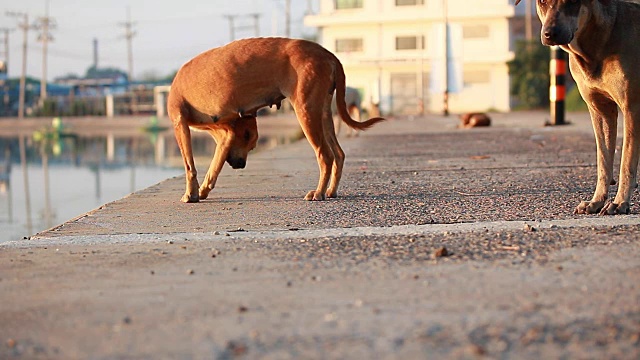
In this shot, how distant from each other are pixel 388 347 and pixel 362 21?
6022 cm

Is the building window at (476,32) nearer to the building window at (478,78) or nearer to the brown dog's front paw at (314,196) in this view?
the building window at (478,78)

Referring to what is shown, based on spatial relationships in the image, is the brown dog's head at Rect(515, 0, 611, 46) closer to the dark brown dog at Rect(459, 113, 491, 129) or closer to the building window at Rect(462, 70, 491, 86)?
the dark brown dog at Rect(459, 113, 491, 129)

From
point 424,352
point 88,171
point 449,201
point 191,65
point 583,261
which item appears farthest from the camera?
point 88,171

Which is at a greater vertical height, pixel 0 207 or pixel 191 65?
pixel 191 65

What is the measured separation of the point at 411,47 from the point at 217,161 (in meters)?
55.2

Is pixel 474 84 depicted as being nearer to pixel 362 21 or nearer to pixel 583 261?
pixel 362 21

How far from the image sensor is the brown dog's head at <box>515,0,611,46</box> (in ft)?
20.8

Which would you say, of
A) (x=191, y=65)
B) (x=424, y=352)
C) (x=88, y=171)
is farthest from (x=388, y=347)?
(x=88, y=171)

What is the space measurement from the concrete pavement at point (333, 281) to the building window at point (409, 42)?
55.4m

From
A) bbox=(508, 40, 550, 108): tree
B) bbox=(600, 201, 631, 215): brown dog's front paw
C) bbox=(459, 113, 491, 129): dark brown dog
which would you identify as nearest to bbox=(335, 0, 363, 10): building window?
bbox=(508, 40, 550, 108): tree

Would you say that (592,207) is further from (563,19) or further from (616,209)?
(563,19)

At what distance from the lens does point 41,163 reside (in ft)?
71.2

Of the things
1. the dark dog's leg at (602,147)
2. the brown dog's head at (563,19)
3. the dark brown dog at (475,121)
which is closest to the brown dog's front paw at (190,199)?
the dark dog's leg at (602,147)

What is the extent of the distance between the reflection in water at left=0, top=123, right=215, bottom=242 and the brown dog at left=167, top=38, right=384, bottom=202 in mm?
1910
